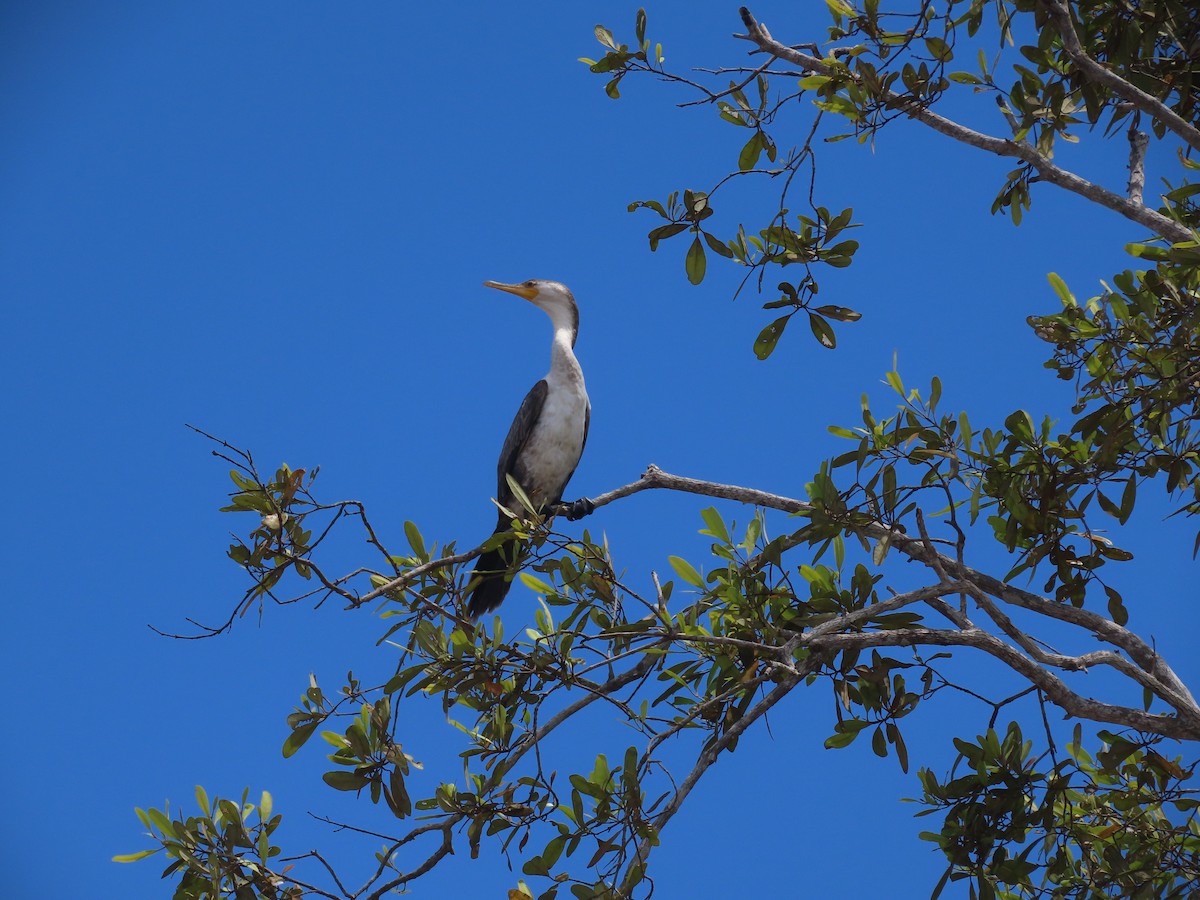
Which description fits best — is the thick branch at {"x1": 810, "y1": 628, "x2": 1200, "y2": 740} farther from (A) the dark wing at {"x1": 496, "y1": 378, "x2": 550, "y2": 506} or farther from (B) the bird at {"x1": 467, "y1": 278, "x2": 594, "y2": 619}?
(A) the dark wing at {"x1": 496, "y1": 378, "x2": 550, "y2": 506}

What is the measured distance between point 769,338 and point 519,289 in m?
3.28

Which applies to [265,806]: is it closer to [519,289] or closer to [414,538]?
[414,538]

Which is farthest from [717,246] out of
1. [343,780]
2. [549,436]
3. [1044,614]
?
[549,436]

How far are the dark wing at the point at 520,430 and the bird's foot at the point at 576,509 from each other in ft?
1.38

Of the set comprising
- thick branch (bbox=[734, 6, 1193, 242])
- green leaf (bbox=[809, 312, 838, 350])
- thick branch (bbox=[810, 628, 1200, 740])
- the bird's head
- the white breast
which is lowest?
thick branch (bbox=[810, 628, 1200, 740])

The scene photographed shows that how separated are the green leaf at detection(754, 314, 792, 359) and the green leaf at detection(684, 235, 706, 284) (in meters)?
0.26

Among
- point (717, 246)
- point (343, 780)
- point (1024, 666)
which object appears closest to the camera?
point (1024, 666)

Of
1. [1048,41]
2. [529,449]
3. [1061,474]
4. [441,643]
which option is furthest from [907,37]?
[529,449]

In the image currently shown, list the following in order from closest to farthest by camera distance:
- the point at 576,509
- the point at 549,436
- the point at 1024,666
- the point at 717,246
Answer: the point at 1024,666
the point at 717,246
the point at 576,509
the point at 549,436

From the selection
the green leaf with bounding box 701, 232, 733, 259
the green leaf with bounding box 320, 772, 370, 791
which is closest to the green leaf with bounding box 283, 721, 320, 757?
the green leaf with bounding box 320, 772, 370, 791

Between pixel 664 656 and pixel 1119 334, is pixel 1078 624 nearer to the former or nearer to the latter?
pixel 1119 334

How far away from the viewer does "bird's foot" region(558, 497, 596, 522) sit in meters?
5.18

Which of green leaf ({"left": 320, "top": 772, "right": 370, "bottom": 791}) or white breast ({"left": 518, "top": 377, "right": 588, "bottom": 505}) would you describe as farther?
white breast ({"left": 518, "top": 377, "right": 588, "bottom": 505})

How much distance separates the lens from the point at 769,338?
3.49 metres
